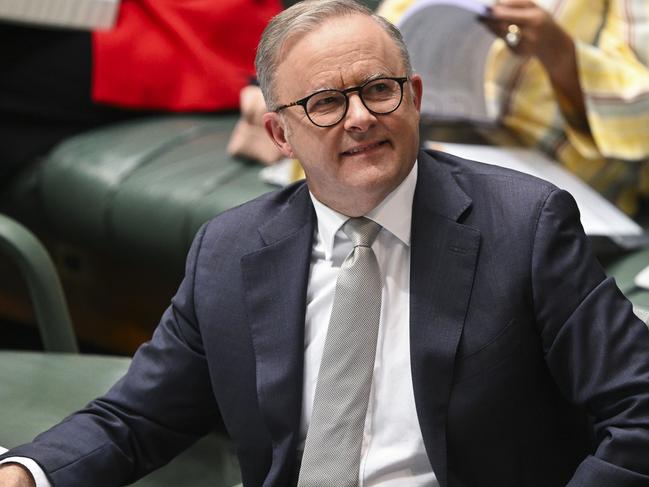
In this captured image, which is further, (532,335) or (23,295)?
(23,295)

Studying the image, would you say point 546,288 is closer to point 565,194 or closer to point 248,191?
point 565,194

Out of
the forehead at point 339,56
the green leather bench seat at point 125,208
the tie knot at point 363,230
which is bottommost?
the green leather bench seat at point 125,208

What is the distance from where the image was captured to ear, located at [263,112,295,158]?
1287mm

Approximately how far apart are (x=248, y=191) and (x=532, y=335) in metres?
1.07

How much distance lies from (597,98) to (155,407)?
3.09 feet

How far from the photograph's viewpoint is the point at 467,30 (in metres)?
1.94

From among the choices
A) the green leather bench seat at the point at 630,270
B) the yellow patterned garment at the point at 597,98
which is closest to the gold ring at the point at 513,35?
the yellow patterned garment at the point at 597,98

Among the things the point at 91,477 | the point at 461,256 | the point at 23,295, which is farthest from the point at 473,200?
the point at 23,295

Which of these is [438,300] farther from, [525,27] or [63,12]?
[63,12]

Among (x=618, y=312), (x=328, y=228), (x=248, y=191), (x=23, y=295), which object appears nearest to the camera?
(x=618, y=312)

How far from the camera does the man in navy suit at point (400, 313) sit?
1.16 metres

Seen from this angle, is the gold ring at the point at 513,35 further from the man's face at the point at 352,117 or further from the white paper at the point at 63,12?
the white paper at the point at 63,12

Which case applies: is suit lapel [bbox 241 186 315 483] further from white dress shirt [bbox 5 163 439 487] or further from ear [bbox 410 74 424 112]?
ear [bbox 410 74 424 112]

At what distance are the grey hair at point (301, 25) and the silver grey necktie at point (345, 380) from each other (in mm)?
206
